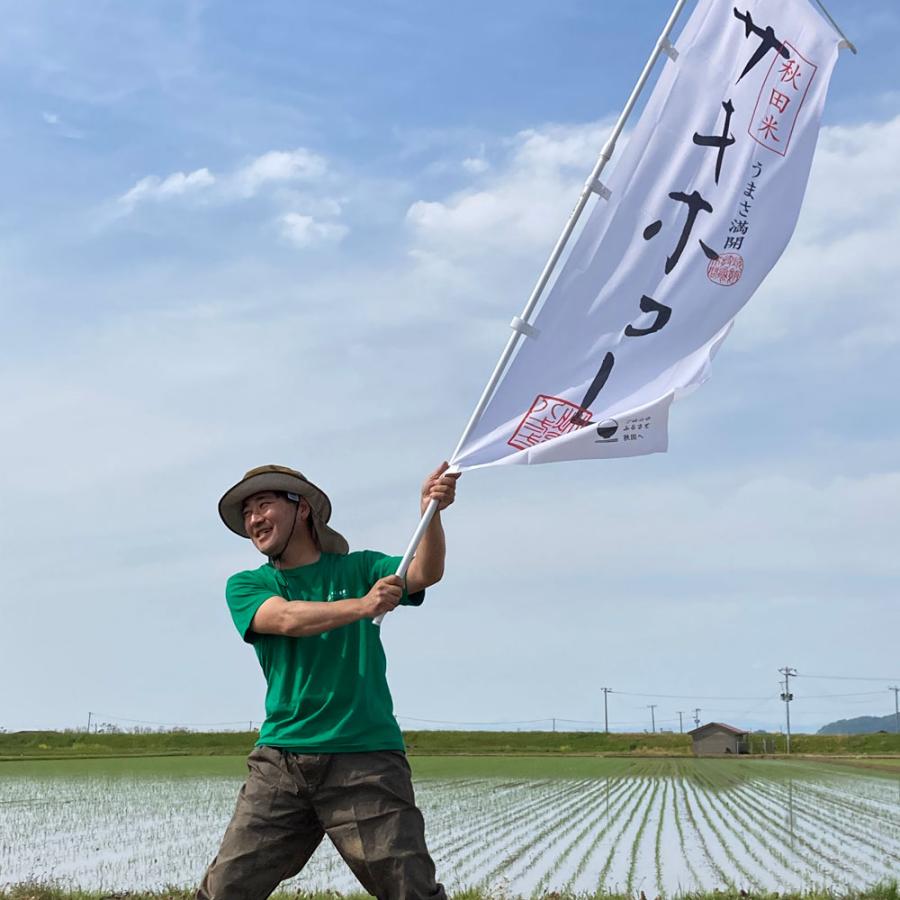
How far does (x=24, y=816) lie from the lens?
43.3 ft

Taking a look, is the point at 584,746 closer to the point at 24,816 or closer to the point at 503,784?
the point at 503,784

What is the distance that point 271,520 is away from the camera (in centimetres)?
357

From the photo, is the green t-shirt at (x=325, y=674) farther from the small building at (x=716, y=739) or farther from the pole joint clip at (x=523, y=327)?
the small building at (x=716, y=739)

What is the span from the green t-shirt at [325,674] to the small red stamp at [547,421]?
63 cm

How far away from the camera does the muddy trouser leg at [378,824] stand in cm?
322

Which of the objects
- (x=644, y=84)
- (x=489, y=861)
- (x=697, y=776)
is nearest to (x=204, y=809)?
(x=489, y=861)

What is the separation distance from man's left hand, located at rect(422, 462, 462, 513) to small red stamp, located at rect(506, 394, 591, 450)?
32 cm

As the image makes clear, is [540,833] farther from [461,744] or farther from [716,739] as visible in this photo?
[716,739]

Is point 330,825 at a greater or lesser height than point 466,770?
greater

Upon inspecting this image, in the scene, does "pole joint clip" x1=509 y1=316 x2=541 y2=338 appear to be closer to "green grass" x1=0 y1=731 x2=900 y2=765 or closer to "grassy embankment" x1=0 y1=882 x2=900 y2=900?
"grassy embankment" x1=0 y1=882 x2=900 y2=900

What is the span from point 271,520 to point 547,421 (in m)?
1.02

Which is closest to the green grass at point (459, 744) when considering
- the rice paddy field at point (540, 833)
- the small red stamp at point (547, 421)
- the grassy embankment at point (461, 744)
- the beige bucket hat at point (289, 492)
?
the grassy embankment at point (461, 744)

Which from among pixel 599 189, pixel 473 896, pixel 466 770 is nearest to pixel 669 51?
pixel 599 189

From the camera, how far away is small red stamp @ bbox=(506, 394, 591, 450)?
3730 mm
